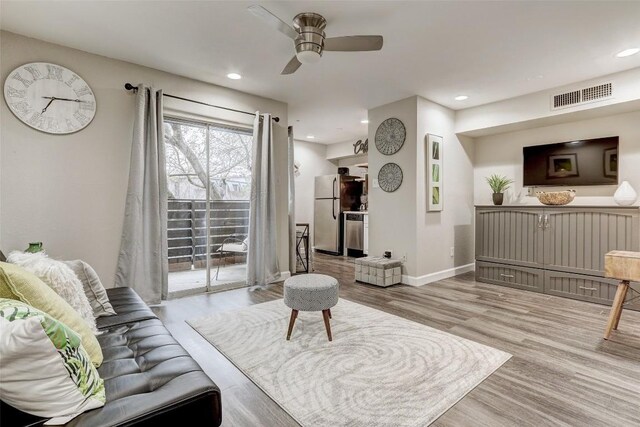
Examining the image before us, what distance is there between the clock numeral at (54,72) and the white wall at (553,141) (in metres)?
5.58

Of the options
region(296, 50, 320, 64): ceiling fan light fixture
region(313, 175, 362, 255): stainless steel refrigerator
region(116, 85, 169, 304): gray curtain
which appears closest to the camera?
region(296, 50, 320, 64): ceiling fan light fixture

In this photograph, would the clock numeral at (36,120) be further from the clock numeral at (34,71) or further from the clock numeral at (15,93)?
the clock numeral at (34,71)

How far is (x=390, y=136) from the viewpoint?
4.61 meters

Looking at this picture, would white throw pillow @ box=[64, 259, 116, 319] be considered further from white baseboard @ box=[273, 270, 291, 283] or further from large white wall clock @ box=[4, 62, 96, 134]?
white baseboard @ box=[273, 270, 291, 283]

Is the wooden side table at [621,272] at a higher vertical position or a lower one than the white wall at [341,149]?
lower

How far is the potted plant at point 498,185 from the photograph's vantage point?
15.1ft

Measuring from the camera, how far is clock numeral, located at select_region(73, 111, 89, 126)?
9.97 ft

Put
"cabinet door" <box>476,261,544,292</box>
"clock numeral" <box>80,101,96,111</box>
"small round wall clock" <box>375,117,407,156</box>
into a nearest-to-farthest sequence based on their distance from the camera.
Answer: "clock numeral" <box>80,101,96,111</box> → "cabinet door" <box>476,261,544,292</box> → "small round wall clock" <box>375,117,407,156</box>

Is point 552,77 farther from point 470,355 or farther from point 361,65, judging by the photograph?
point 470,355

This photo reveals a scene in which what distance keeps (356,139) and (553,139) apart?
372cm

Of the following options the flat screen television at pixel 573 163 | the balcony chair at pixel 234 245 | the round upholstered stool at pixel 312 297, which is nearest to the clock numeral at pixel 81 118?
the balcony chair at pixel 234 245

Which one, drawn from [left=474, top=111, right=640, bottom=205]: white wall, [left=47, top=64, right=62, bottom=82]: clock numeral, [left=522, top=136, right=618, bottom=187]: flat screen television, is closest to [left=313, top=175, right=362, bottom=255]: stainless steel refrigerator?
[left=474, top=111, right=640, bottom=205]: white wall

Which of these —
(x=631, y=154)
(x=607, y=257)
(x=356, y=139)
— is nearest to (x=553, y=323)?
(x=607, y=257)

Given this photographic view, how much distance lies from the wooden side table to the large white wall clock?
194 inches
